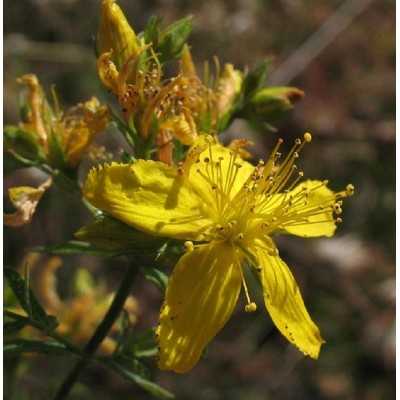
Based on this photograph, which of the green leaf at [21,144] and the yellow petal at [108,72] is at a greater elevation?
the yellow petal at [108,72]

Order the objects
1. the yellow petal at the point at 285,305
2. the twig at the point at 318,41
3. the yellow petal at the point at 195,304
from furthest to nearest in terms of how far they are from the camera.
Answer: the twig at the point at 318,41 < the yellow petal at the point at 285,305 < the yellow petal at the point at 195,304

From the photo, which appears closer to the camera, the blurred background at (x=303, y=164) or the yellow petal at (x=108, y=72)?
the yellow petal at (x=108, y=72)

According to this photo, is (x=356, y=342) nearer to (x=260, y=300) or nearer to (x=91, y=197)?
(x=260, y=300)

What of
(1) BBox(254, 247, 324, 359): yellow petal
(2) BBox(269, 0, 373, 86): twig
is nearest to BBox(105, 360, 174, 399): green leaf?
(1) BBox(254, 247, 324, 359): yellow petal

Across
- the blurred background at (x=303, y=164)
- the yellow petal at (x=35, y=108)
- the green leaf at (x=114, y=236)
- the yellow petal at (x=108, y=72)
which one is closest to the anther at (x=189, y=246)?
the green leaf at (x=114, y=236)

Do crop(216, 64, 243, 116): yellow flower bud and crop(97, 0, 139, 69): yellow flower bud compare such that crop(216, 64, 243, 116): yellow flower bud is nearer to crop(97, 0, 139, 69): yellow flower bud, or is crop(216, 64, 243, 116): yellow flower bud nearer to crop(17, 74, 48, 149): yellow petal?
crop(97, 0, 139, 69): yellow flower bud

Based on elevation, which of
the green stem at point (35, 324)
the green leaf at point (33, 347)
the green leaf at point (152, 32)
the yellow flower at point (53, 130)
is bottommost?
the green leaf at point (33, 347)

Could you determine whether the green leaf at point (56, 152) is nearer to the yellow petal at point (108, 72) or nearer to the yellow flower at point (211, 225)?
the yellow petal at point (108, 72)
